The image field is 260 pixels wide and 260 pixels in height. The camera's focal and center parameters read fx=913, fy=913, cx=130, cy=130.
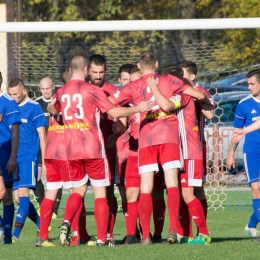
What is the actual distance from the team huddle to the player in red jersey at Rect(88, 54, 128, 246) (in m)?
0.01

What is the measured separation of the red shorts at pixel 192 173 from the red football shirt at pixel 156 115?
1.59 ft

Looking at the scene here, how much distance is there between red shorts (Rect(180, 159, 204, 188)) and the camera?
10234mm

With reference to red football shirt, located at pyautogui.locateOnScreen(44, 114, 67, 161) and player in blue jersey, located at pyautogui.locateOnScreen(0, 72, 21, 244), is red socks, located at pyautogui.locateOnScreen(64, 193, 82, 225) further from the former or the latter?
player in blue jersey, located at pyautogui.locateOnScreen(0, 72, 21, 244)

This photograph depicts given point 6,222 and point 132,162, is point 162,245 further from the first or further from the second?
point 6,222

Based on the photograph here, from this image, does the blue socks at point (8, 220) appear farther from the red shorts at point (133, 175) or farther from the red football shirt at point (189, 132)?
the red football shirt at point (189, 132)

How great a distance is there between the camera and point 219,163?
18.4m

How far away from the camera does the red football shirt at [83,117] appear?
9.69m

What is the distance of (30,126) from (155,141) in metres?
2.90

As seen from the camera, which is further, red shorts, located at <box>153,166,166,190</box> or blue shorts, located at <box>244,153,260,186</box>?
blue shorts, located at <box>244,153,260,186</box>

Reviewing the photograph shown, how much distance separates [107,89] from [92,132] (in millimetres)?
1135

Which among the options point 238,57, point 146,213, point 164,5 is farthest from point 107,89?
point 164,5

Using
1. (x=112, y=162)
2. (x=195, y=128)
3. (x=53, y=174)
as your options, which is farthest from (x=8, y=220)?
(x=195, y=128)

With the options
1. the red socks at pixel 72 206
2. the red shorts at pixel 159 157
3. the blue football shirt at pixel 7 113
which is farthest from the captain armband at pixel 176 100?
the blue football shirt at pixel 7 113

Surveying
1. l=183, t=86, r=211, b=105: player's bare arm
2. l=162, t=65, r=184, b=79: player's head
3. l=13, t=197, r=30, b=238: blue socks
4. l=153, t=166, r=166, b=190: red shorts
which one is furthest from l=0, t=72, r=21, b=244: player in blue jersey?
l=183, t=86, r=211, b=105: player's bare arm
